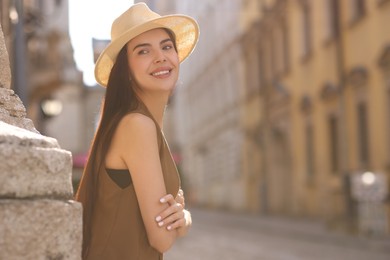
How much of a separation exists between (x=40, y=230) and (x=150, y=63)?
95 cm

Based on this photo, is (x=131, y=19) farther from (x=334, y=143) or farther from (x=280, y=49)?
(x=280, y=49)

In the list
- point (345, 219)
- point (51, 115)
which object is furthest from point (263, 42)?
point (51, 115)

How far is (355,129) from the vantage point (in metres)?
26.0

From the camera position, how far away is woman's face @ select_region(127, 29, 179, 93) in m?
3.09

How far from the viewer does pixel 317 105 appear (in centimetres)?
3016

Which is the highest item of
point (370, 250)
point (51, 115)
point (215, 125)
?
point (215, 125)

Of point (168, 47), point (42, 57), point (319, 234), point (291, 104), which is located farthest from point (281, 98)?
point (168, 47)

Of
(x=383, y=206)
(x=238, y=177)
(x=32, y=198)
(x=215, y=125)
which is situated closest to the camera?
(x=32, y=198)

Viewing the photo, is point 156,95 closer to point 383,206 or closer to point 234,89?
point 383,206

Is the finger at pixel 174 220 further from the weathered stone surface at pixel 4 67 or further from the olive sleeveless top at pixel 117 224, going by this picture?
the weathered stone surface at pixel 4 67

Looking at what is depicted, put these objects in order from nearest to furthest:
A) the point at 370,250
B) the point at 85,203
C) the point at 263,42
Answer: the point at 85,203 → the point at 370,250 → the point at 263,42

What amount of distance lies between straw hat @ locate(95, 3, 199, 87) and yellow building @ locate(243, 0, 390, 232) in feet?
62.5

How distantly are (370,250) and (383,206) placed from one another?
12.8 feet

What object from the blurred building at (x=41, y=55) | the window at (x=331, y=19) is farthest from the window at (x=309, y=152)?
the blurred building at (x=41, y=55)
